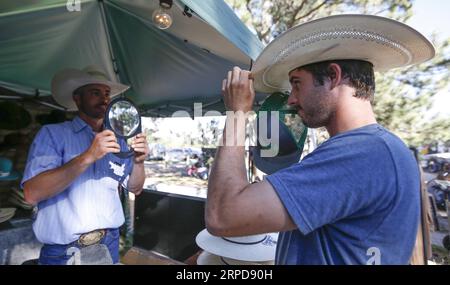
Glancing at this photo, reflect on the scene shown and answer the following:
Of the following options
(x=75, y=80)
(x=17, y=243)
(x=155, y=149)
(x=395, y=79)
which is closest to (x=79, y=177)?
(x=75, y=80)

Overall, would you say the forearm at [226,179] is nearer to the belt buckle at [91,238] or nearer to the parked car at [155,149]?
the belt buckle at [91,238]

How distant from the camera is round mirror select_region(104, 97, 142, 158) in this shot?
1453 mm

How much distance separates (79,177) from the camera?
149 cm

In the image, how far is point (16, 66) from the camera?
264 cm

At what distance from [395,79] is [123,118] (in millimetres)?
7437

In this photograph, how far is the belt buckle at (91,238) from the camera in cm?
141

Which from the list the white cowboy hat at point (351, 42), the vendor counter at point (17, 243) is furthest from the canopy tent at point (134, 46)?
the vendor counter at point (17, 243)

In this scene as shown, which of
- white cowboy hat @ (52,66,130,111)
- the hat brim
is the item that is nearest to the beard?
white cowboy hat @ (52,66,130,111)

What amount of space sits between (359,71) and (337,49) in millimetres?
106

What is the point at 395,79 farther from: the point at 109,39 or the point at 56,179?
the point at 56,179

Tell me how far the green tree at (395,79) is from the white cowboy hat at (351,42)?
5.74 m
